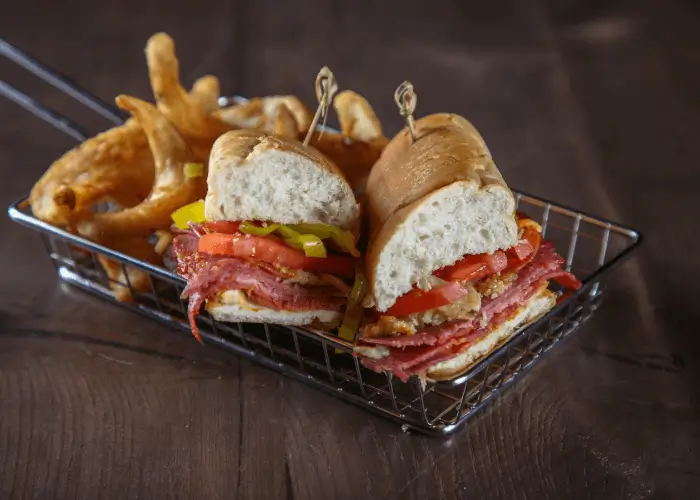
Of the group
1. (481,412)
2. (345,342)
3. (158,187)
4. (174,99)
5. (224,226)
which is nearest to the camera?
(345,342)

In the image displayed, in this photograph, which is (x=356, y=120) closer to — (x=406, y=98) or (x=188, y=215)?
(x=406, y=98)

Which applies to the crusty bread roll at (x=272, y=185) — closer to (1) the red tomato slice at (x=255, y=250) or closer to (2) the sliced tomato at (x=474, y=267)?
(1) the red tomato slice at (x=255, y=250)

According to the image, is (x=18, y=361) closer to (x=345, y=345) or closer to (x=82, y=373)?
(x=82, y=373)

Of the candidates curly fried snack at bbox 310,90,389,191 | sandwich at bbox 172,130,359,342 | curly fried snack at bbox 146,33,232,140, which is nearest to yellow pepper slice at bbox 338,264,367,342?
sandwich at bbox 172,130,359,342

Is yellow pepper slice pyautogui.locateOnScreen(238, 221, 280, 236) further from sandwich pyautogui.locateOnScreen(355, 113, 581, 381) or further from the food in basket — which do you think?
the food in basket

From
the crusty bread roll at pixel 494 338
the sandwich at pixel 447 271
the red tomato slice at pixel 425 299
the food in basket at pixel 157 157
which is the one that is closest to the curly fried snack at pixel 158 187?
the food in basket at pixel 157 157

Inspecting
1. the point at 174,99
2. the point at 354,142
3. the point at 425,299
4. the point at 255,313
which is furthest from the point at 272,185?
the point at 174,99
